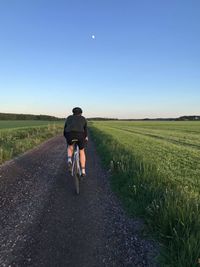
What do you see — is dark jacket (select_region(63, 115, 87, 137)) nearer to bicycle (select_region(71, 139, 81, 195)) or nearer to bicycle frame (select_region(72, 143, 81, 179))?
bicycle (select_region(71, 139, 81, 195))

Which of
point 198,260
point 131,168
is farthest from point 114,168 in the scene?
point 198,260

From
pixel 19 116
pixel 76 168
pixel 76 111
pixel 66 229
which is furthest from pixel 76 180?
pixel 19 116

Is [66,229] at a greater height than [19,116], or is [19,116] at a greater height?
[66,229]

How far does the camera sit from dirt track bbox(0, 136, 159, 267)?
401 cm

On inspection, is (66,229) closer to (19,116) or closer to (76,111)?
(76,111)

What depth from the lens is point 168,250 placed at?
4.05 metres

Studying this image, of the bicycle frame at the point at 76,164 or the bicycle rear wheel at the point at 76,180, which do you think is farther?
the bicycle frame at the point at 76,164

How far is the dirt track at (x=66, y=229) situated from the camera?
4.01m

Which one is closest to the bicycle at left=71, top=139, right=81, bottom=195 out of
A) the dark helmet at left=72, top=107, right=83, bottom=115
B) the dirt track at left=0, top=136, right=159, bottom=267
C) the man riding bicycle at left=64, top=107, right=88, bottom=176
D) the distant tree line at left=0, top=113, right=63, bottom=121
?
the man riding bicycle at left=64, top=107, right=88, bottom=176

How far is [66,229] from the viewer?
5031 millimetres

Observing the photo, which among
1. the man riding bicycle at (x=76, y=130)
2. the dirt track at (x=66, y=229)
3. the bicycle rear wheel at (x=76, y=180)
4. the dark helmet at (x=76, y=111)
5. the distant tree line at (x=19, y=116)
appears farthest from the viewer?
the distant tree line at (x=19, y=116)

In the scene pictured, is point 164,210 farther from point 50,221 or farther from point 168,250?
point 50,221

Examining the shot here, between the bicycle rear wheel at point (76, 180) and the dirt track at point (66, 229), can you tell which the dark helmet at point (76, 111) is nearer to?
the bicycle rear wheel at point (76, 180)

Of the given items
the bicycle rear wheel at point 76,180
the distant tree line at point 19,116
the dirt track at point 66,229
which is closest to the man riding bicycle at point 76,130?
the bicycle rear wheel at point 76,180
